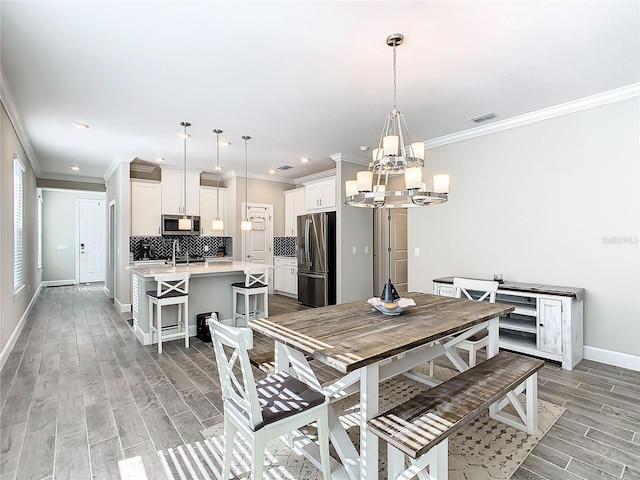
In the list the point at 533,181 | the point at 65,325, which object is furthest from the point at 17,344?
the point at 533,181

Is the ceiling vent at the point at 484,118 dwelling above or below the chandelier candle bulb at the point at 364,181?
above

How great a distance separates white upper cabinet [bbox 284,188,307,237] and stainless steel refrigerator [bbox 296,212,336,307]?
89 centimetres

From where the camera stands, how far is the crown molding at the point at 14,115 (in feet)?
10.1

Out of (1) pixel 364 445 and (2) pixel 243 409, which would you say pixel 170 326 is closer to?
(2) pixel 243 409

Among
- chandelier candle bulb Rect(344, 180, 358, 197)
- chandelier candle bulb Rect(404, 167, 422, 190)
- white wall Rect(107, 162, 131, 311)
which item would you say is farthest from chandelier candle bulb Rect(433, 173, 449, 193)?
white wall Rect(107, 162, 131, 311)

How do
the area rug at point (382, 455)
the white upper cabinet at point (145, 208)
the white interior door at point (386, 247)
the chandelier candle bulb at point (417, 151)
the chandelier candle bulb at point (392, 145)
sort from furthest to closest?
the white interior door at point (386, 247) < the white upper cabinet at point (145, 208) < the chandelier candle bulb at point (417, 151) < the chandelier candle bulb at point (392, 145) < the area rug at point (382, 455)

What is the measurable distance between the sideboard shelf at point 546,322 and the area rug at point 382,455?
1086 mm

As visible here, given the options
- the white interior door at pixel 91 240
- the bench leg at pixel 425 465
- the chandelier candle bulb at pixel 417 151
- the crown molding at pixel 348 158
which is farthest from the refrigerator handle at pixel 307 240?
the white interior door at pixel 91 240

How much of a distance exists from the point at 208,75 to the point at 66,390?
2993mm

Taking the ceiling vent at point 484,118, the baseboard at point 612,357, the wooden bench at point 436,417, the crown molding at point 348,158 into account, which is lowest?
the baseboard at point 612,357

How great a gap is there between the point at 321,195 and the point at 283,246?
6.95ft

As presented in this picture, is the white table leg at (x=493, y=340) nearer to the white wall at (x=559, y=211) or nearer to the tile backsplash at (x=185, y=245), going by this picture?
the white wall at (x=559, y=211)

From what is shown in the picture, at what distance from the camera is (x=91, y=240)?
9.15 metres

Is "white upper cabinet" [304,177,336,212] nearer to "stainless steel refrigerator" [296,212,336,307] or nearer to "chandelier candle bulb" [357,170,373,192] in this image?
A: "stainless steel refrigerator" [296,212,336,307]
